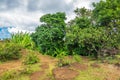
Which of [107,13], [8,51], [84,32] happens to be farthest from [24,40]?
[107,13]

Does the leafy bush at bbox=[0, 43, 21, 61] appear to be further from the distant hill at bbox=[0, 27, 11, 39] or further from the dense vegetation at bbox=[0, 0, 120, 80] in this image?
the distant hill at bbox=[0, 27, 11, 39]

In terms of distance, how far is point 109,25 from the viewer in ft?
64.8

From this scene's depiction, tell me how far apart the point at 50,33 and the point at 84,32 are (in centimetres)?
425

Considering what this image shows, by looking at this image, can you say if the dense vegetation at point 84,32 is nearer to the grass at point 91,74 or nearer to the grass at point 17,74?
the grass at point 91,74

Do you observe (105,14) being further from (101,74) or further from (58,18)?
(101,74)

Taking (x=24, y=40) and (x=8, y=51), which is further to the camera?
(x=24, y=40)

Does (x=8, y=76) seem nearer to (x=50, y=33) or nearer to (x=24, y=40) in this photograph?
(x=50, y=33)

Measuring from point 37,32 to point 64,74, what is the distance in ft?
32.3

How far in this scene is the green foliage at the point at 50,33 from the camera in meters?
22.3

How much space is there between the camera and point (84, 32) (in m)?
18.8

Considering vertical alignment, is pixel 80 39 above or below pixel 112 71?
above

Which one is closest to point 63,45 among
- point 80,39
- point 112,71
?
point 80,39

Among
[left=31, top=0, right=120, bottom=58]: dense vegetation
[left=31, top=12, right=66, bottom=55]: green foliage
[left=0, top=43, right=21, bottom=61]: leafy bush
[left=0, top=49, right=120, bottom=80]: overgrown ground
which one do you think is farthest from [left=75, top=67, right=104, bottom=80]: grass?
[left=31, top=12, right=66, bottom=55]: green foliage

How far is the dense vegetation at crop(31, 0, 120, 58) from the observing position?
60.3 feet
